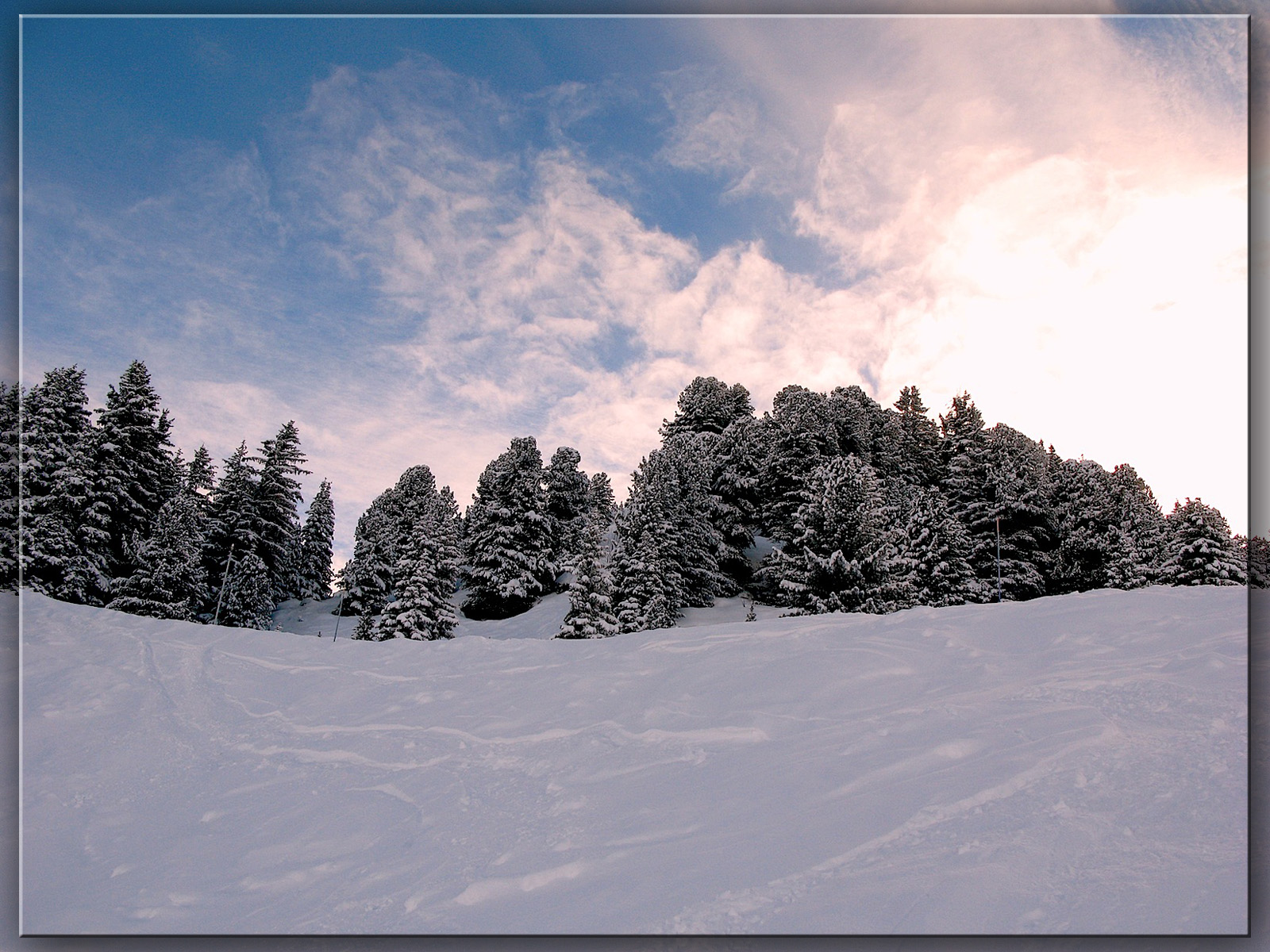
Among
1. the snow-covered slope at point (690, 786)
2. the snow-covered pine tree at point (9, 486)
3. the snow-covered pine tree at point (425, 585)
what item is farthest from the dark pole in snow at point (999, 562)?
the snow-covered pine tree at point (9, 486)

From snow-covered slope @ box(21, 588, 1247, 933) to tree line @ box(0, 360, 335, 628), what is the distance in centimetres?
342

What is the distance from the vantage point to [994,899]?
11.7 feet

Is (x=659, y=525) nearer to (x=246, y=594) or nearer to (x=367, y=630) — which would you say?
(x=367, y=630)

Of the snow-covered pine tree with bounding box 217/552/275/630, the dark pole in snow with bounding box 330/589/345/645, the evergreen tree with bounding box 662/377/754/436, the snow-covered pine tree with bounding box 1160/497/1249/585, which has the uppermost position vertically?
the evergreen tree with bounding box 662/377/754/436

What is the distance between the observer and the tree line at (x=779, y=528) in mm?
18094

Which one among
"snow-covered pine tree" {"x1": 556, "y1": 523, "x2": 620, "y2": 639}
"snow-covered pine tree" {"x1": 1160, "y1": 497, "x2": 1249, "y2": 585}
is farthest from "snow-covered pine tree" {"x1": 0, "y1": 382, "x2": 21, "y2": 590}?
"snow-covered pine tree" {"x1": 556, "y1": 523, "x2": 620, "y2": 639}

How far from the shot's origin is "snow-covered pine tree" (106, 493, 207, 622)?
1892cm

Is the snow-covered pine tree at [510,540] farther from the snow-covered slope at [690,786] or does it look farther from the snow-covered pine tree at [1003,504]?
the snow-covered slope at [690,786]

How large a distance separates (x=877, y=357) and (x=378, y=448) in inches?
248

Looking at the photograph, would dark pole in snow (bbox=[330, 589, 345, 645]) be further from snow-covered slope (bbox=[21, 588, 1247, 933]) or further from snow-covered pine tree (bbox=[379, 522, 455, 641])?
snow-covered slope (bbox=[21, 588, 1247, 933])

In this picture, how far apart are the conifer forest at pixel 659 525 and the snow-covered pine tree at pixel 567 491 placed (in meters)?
0.08

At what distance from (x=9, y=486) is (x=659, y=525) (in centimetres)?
1492

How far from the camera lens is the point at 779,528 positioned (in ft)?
82.5

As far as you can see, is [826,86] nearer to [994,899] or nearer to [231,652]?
[994,899]
